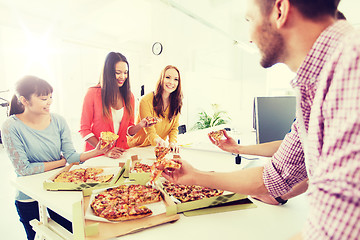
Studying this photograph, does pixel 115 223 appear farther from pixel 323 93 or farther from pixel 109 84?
pixel 109 84

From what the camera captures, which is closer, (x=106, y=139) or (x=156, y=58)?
(x=106, y=139)

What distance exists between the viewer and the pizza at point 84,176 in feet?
4.38

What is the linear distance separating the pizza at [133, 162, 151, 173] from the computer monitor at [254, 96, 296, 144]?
989 millimetres

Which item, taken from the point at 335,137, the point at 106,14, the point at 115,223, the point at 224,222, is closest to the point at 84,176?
the point at 115,223

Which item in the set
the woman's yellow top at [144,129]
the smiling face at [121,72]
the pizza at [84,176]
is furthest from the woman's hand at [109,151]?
the smiling face at [121,72]

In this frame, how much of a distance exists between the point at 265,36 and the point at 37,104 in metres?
1.73

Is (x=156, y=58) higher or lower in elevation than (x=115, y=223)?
higher

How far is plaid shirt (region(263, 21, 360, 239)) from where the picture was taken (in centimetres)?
46

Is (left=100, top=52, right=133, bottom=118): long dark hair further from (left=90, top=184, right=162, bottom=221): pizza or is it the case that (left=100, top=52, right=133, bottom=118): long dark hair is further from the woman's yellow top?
(left=90, top=184, right=162, bottom=221): pizza

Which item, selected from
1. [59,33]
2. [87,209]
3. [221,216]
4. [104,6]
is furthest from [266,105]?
[59,33]

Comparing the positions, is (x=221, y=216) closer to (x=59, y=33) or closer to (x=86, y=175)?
(x=86, y=175)

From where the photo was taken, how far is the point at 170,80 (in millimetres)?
2467

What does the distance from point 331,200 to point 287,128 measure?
5.25ft

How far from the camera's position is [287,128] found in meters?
1.94
